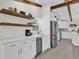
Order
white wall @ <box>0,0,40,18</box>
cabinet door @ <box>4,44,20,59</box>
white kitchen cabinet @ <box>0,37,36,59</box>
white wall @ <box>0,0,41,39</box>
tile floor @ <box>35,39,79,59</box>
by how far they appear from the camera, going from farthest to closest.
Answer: tile floor @ <box>35,39,79,59</box> < white wall @ <box>0,0,40,18</box> < white wall @ <box>0,0,41,39</box> < cabinet door @ <box>4,44,20,59</box> < white kitchen cabinet @ <box>0,37,36,59</box>

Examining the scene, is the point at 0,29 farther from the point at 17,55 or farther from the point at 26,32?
the point at 26,32

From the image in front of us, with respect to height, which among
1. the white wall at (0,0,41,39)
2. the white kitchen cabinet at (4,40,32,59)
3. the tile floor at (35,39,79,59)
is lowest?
the tile floor at (35,39,79,59)

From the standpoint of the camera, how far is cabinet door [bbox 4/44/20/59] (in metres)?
2.79

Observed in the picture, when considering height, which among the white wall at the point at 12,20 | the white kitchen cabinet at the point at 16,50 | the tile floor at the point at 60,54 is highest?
the white wall at the point at 12,20

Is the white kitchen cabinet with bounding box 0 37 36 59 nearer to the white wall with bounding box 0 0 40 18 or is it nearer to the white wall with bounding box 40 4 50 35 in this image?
the white wall with bounding box 0 0 40 18

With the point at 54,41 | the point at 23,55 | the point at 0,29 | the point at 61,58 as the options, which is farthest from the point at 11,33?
the point at 54,41

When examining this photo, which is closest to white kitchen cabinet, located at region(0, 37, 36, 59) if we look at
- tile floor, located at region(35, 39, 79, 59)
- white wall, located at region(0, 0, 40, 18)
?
white wall, located at region(0, 0, 40, 18)

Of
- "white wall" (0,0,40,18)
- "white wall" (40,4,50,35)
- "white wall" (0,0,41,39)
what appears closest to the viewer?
"white wall" (0,0,41,39)

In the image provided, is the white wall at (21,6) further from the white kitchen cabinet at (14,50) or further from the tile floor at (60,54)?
the tile floor at (60,54)

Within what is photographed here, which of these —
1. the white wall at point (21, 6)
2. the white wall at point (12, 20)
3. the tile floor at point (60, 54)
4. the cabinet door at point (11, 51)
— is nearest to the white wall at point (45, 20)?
the white wall at point (21, 6)

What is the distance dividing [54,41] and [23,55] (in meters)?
4.36

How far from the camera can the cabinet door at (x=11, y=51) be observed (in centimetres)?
279

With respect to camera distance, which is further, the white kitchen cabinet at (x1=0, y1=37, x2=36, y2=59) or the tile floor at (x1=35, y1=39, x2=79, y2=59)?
the tile floor at (x1=35, y1=39, x2=79, y2=59)

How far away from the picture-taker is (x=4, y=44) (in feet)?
8.84
